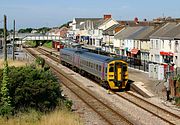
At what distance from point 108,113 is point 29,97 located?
4.56 meters

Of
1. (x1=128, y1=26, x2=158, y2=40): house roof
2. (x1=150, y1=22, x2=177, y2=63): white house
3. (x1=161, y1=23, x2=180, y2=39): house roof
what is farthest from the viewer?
(x1=128, y1=26, x2=158, y2=40): house roof

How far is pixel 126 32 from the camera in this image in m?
73.0

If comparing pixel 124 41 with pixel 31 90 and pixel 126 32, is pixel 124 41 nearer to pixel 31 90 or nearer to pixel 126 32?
pixel 126 32

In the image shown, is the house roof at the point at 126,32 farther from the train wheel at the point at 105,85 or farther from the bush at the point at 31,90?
the bush at the point at 31,90

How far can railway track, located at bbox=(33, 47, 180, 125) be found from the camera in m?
19.5

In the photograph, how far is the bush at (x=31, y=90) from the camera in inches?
727

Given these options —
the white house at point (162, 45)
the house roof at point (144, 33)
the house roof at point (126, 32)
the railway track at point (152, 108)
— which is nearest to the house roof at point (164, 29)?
the white house at point (162, 45)

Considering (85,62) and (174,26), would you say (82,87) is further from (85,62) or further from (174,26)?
(174,26)

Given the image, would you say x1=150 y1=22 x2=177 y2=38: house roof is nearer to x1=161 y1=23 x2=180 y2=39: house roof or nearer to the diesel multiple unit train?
x1=161 y1=23 x2=180 y2=39: house roof

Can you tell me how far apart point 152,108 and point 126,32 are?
51.1 meters

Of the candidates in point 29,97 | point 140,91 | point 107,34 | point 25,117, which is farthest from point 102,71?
point 107,34

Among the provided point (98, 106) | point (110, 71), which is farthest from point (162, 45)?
point (98, 106)

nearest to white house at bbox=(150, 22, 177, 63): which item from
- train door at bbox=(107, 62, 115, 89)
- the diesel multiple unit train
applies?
the diesel multiple unit train

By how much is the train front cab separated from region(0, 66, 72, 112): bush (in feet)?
32.4
